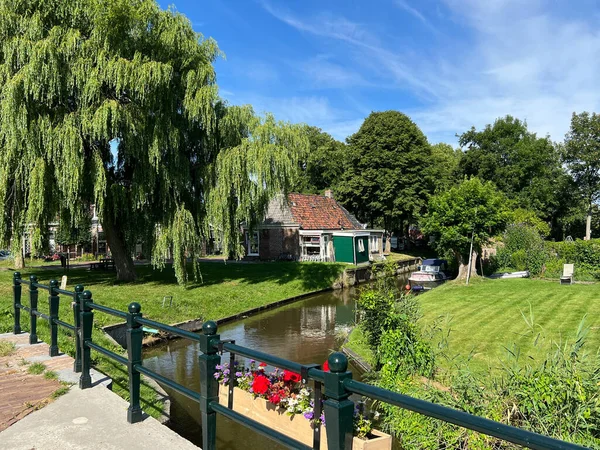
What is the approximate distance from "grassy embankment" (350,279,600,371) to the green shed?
1152cm

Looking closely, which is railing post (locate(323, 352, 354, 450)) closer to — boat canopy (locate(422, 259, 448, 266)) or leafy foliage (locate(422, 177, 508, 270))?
leafy foliage (locate(422, 177, 508, 270))

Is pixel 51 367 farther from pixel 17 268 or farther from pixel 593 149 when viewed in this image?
pixel 593 149

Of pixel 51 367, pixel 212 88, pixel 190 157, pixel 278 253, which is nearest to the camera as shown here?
pixel 51 367

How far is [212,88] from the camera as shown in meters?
16.8

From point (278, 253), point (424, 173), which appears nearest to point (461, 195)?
point (278, 253)

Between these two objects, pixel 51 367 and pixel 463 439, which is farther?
pixel 51 367

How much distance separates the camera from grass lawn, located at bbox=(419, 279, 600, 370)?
948 centimetres

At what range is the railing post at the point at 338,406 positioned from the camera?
7.00 feet

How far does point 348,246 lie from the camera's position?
107 ft

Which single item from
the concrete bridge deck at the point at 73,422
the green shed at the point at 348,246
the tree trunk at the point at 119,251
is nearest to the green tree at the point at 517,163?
the green shed at the point at 348,246

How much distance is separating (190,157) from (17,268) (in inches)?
496

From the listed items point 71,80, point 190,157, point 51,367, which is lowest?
point 51,367

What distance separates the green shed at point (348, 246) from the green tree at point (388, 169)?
7.36 metres

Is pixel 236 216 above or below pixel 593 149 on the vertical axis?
below
